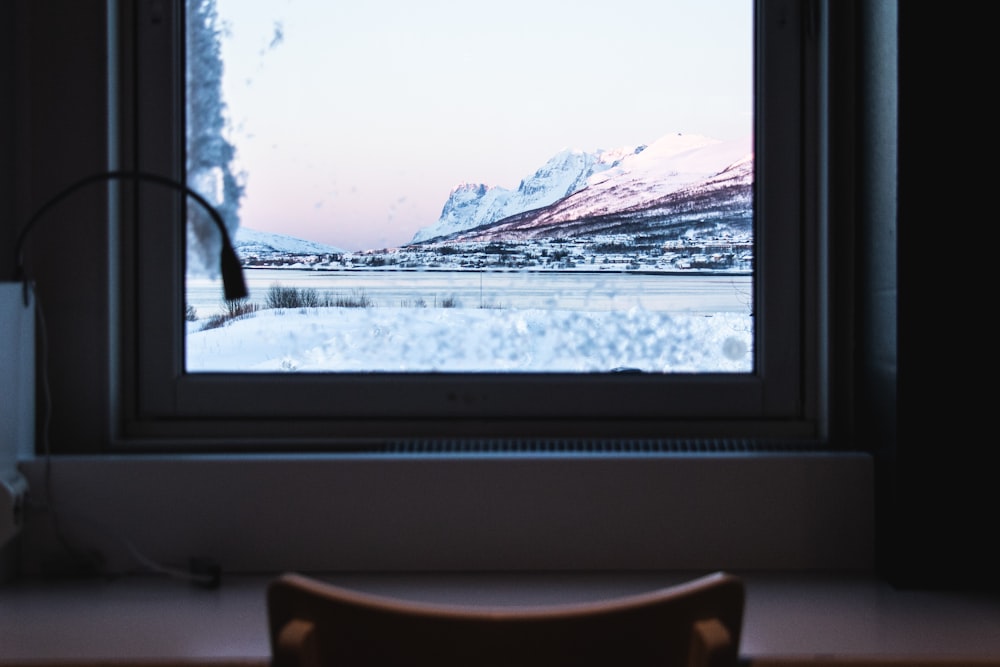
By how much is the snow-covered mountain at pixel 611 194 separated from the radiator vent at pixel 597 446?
0.41 metres

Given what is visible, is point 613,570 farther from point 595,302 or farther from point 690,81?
point 690,81

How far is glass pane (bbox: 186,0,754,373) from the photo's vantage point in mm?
1886

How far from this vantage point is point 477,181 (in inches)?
74.7

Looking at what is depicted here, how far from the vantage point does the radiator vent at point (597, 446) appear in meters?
1.79

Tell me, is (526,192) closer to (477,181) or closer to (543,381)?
(477,181)

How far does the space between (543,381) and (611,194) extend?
40cm

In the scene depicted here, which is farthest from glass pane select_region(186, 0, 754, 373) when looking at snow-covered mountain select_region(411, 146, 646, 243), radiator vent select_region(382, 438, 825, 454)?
radiator vent select_region(382, 438, 825, 454)

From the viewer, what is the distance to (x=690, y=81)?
190 centimetres

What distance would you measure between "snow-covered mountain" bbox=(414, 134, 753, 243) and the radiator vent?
0.41 meters
